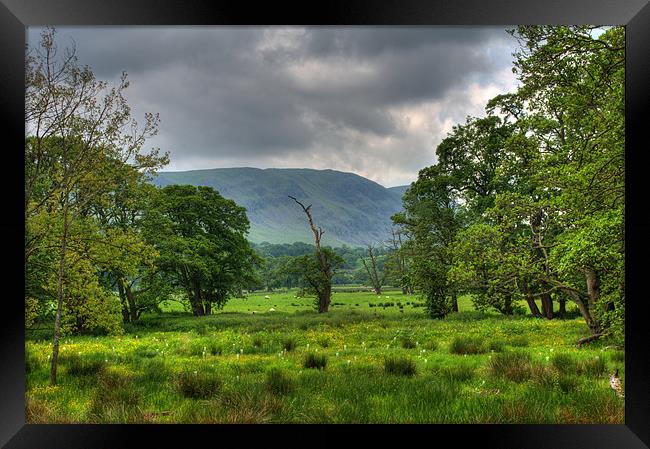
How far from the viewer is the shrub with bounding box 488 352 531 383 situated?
4266 millimetres

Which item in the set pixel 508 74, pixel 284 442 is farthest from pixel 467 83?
pixel 284 442

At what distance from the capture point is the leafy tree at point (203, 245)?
22.9 ft

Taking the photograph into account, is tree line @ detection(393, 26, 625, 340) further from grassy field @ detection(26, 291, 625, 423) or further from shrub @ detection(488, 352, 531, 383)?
shrub @ detection(488, 352, 531, 383)

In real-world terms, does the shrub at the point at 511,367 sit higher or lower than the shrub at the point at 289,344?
higher

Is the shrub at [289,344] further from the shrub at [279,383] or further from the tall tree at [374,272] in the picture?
the tall tree at [374,272]

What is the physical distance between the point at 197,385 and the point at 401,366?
2.30 m

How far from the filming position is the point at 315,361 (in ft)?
15.8

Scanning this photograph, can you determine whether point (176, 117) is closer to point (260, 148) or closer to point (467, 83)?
point (260, 148)

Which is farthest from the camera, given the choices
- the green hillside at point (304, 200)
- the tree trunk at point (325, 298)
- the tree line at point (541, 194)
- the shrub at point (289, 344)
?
the tree trunk at point (325, 298)

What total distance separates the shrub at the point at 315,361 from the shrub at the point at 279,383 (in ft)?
1.81
